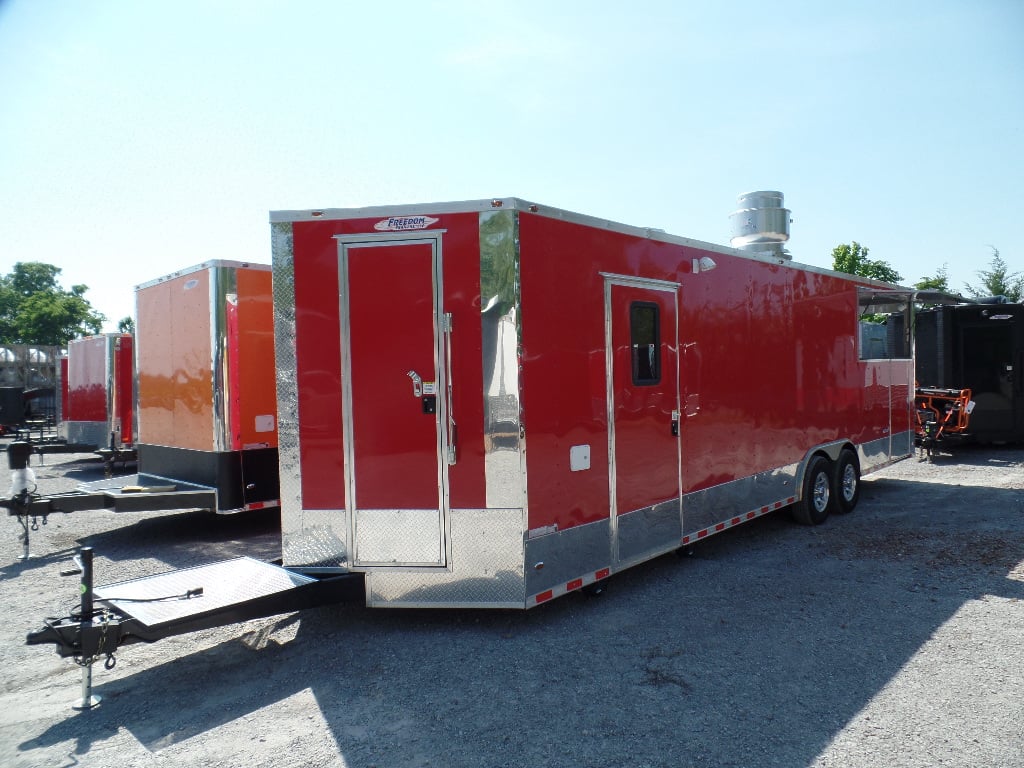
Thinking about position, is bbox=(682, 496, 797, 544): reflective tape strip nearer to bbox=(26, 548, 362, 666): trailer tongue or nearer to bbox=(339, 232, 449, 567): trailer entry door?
bbox=(339, 232, 449, 567): trailer entry door

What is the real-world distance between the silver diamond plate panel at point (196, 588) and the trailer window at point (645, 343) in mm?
2747


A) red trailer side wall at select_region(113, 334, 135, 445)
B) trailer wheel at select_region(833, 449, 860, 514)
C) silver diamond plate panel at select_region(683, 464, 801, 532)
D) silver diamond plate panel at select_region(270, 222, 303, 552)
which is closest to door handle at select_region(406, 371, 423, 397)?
silver diamond plate panel at select_region(270, 222, 303, 552)

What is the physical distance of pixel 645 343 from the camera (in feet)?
18.0

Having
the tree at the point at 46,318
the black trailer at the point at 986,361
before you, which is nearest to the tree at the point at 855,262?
the black trailer at the point at 986,361

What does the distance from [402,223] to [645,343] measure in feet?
6.77

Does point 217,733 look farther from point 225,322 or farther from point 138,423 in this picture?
point 138,423

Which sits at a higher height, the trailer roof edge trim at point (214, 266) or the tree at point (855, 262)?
the tree at point (855, 262)

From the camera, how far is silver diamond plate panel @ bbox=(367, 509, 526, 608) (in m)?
4.45

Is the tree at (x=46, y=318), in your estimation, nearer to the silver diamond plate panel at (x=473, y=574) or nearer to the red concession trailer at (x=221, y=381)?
the red concession trailer at (x=221, y=381)

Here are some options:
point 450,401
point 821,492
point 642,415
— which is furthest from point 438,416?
point 821,492

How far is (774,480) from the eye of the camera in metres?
6.99

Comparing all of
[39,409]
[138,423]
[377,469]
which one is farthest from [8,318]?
[377,469]

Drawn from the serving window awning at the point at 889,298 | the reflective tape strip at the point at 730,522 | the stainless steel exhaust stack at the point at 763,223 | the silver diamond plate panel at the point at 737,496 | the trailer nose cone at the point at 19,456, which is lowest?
the reflective tape strip at the point at 730,522

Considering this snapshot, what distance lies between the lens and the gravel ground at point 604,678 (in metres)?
3.23
